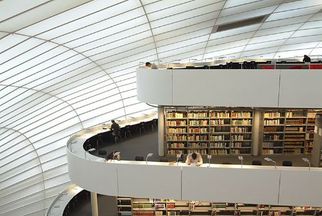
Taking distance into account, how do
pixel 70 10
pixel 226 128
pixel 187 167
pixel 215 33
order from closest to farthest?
1. pixel 187 167
2. pixel 70 10
3. pixel 226 128
4. pixel 215 33

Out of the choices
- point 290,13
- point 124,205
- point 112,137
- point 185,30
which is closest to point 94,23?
point 112,137

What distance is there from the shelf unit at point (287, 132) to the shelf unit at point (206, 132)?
880 millimetres

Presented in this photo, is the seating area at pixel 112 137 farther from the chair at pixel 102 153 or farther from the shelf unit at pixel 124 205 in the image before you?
the shelf unit at pixel 124 205

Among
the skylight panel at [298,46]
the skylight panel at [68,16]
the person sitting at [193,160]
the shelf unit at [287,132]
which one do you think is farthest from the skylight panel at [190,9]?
the skylight panel at [298,46]

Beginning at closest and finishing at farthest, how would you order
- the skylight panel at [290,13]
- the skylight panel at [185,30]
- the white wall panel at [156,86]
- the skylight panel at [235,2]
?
the white wall panel at [156,86] → the skylight panel at [235,2] → the skylight panel at [185,30] → the skylight panel at [290,13]

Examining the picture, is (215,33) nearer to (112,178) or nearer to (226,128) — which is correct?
(226,128)

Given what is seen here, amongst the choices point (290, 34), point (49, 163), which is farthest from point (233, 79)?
point (49, 163)

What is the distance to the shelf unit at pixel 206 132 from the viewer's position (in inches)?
683

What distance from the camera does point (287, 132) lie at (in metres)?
17.2

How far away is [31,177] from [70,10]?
958 inches

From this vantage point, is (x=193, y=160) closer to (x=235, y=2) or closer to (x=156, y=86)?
(x=156, y=86)

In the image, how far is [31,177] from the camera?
35469 mm

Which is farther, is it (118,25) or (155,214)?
(118,25)

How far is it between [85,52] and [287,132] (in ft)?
40.6
